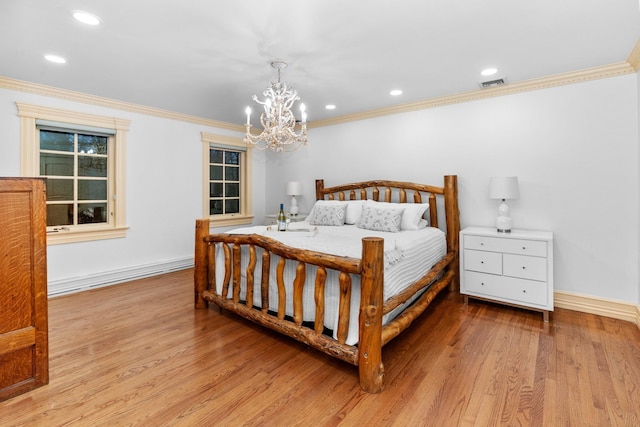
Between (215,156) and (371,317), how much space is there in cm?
425

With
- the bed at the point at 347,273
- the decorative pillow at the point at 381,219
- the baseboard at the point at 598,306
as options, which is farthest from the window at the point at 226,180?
the baseboard at the point at 598,306

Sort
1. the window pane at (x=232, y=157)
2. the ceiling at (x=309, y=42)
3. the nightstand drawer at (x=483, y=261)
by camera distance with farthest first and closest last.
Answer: the window pane at (x=232, y=157)
the nightstand drawer at (x=483, y=261)
the ceiling at (x=309, y=42)

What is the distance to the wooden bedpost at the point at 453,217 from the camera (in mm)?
3719

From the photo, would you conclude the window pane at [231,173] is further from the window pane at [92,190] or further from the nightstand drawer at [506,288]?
the nightstand drawer at [506,288]

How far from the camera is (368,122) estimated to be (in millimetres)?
4523

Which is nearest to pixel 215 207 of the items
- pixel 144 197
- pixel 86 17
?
pixel 144 197

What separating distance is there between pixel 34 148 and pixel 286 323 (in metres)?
3.36

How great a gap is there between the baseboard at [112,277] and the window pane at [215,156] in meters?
1.63

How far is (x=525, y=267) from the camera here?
2.99 m

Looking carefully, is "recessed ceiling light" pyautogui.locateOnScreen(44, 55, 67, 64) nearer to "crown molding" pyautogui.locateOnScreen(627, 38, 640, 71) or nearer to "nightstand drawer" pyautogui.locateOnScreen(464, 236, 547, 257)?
"nightstand drawer" pyautogui.locateOnScreen(464, 236, 547, 257)

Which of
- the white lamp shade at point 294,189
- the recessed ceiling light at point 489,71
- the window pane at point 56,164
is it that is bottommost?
the white lamp shade at point 294,189

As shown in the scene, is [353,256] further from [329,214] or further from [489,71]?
[489,71]

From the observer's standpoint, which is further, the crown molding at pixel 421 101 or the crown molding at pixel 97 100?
the crown molding at pixel 97 100

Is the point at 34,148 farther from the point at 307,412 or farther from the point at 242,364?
the point at 307,412
